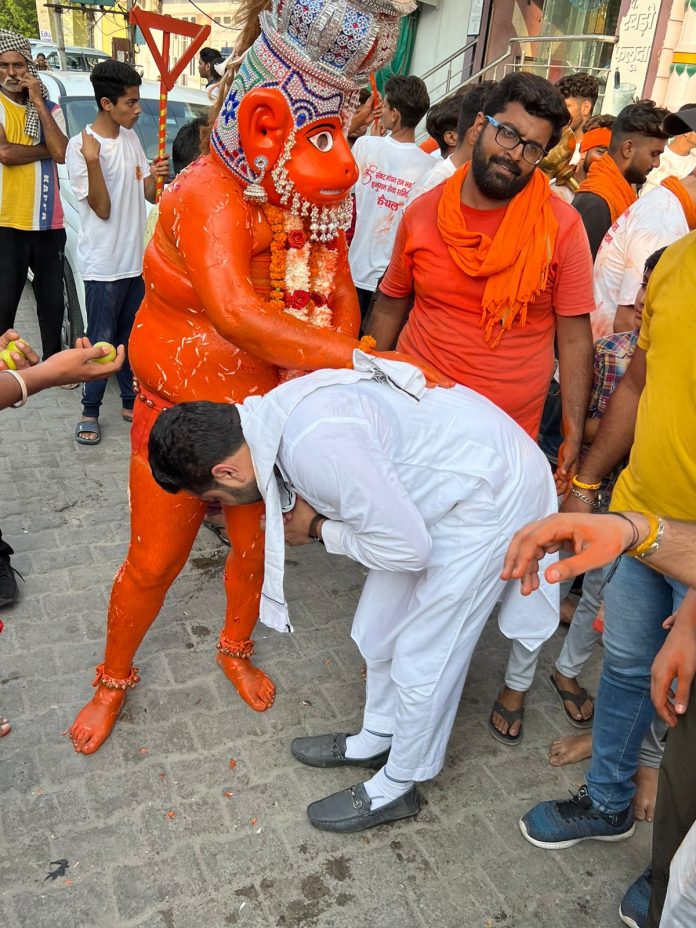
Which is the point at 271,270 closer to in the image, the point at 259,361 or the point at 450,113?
the point at 259,361

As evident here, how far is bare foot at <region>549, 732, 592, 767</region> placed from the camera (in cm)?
268

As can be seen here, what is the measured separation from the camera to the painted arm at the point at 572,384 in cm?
269

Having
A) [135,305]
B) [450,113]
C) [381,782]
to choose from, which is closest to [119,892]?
[381,782]

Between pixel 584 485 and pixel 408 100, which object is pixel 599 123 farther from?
pixel 584 485

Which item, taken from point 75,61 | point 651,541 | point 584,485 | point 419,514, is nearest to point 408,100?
point 584,485

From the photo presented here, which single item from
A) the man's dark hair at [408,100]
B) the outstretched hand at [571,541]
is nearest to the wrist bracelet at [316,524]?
the outstretched hand at [571,541]

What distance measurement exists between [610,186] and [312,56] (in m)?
2.43

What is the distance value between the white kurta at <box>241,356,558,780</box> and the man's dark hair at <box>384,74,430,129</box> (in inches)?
119

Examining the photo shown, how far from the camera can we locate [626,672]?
2.14 m

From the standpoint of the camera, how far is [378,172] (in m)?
4.35

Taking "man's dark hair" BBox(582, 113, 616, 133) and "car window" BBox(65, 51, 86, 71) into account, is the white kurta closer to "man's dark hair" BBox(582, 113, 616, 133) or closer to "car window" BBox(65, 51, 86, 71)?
"man's dark hair" BBox(582, 113, 616, 133)

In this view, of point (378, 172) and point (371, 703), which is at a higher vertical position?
point (378, 172)

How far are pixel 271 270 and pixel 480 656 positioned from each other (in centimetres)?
187

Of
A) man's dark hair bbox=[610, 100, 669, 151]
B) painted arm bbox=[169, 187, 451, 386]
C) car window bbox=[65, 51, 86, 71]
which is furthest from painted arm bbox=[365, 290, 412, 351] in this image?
car window bbox=[65, 51, 86, 71]
